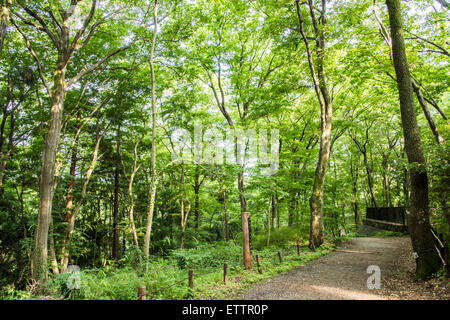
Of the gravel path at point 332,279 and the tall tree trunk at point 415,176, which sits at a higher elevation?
the tall tree trunk at point 415,176

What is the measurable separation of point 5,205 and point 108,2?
12097 mm

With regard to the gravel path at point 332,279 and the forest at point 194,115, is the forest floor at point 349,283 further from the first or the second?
the forest at point 194,115

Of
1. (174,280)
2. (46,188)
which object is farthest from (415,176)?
(46,188)

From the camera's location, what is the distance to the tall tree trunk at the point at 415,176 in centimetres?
588

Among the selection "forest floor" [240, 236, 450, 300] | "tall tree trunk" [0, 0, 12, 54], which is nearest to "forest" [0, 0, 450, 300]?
"tall tree trunk" [0, 0, 12, 54]

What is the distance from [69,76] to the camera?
10.2m

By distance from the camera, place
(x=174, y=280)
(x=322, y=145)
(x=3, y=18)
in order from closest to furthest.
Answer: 1. (x=3, y=18)
2. (x=174, y=280)
3. (x=322, y=145)

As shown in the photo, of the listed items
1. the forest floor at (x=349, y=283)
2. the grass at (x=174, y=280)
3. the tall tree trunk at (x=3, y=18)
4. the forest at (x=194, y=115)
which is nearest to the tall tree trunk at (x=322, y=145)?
the forest at (x=194, y=115)

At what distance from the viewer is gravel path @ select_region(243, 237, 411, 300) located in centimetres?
545

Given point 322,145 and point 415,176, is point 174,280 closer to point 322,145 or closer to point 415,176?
point 415,176

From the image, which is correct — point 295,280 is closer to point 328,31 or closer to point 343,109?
point 328,31

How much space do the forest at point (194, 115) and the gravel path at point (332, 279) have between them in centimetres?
71

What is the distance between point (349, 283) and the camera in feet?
20.6

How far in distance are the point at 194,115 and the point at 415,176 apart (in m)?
11.7
